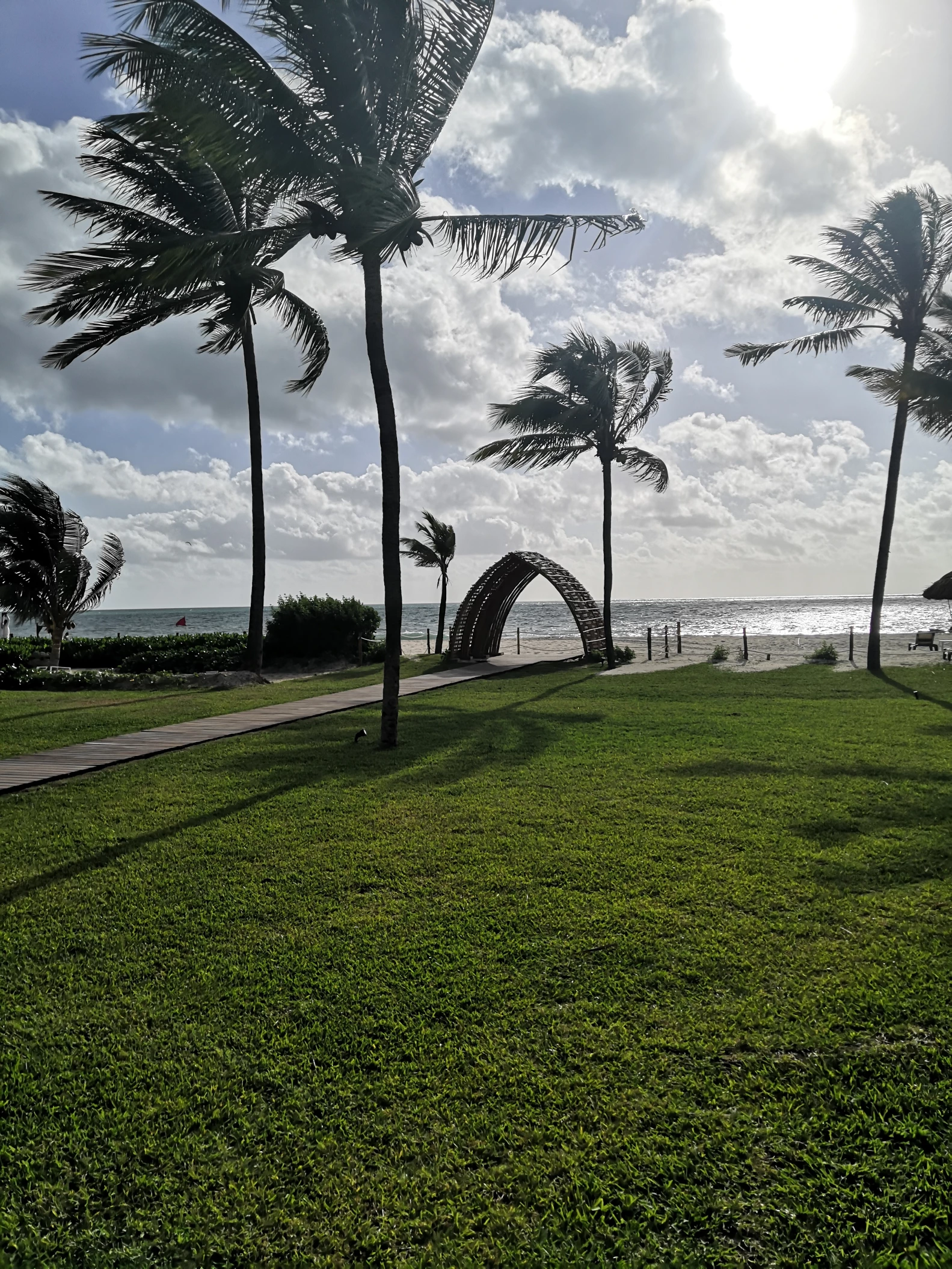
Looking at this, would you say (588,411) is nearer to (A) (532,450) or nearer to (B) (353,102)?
(A) (532,450)

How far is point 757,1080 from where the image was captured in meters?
2.61

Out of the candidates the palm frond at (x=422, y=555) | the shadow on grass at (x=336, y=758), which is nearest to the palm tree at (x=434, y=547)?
the palm frond at (x=422, y=555)

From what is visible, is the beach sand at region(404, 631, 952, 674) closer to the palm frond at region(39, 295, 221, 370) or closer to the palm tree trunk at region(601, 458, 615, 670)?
the palm tree trunk at region(601, 458, 615, 670)

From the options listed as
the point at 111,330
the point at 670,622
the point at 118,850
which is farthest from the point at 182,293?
the point at 670,622

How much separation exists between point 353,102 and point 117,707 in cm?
1015

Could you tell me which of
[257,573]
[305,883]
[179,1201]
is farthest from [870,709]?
[257,573]

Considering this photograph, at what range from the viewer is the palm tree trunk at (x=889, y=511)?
694 inches

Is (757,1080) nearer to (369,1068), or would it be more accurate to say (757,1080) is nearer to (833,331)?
(369,1068)

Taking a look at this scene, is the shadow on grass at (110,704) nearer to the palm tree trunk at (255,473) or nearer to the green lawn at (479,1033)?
the palm tree trunk at (255,473)

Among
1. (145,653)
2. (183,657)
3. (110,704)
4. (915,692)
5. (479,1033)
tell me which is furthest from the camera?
(145,653)

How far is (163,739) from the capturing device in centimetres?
941

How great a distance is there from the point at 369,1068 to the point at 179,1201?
0.76m

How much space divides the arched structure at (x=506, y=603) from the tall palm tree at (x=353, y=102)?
500 inches

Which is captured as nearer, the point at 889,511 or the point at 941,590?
the point at 889,511
